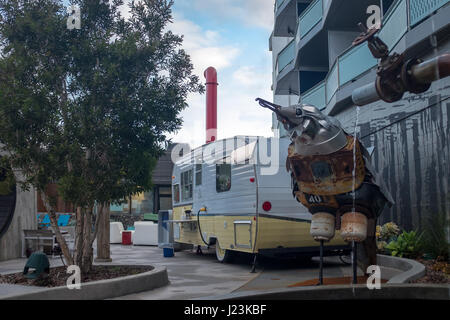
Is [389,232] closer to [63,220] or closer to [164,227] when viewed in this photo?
[164,227]

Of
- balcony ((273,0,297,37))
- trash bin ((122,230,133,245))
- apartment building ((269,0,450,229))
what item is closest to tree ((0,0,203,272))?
apartment building ((269,0,450,229))

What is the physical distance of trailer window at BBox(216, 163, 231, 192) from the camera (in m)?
12.2

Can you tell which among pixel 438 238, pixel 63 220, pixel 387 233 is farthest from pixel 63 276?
pixel 63 220

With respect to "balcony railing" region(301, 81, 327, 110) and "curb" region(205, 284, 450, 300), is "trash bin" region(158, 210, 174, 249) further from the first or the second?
"curb" region(205, 284, 450, 300)

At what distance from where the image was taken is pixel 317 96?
63.7 feet

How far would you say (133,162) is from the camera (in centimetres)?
920

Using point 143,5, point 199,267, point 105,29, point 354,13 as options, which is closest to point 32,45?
point 105,29

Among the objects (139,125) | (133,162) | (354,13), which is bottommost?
(133,162)

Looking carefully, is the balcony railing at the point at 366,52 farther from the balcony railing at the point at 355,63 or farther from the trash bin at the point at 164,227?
the trash bin at the point at 164,227

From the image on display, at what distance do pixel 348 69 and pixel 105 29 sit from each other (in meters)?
8.08

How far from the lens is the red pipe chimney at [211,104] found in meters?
31.1

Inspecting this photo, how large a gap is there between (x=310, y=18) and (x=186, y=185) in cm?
935

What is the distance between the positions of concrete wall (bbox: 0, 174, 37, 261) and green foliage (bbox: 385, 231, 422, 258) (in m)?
10.7
